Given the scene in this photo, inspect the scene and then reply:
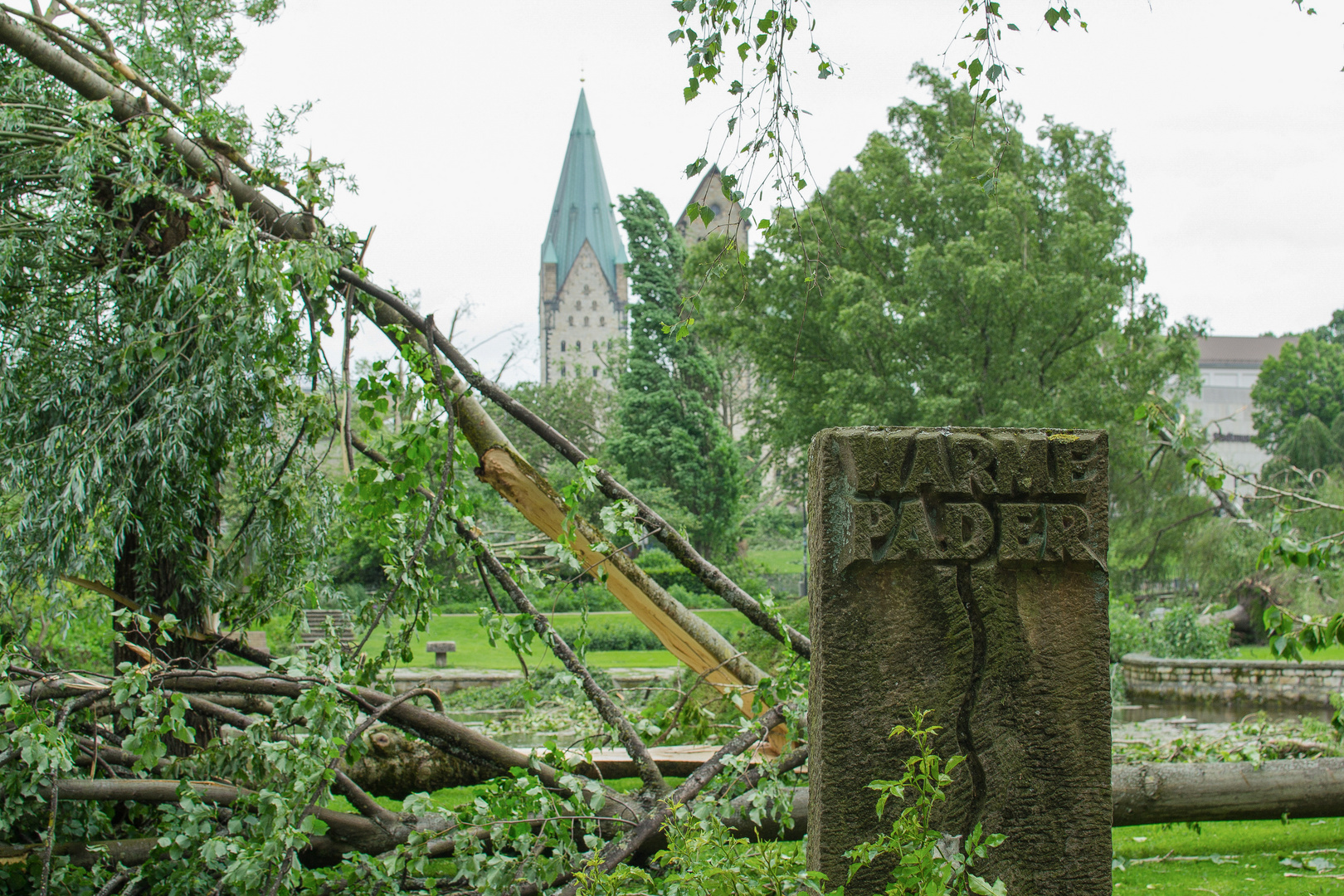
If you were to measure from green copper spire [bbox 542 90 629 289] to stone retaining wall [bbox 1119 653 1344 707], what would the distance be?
179 feet

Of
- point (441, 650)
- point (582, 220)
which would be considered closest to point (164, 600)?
point (441, 650)

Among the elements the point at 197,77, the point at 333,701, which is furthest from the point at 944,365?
the point at 333,701

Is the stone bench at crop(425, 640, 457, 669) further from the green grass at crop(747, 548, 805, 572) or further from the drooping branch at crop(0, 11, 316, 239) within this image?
the green grass at crop(747, 548, 805, 572)

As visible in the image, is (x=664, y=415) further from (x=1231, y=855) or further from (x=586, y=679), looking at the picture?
(x=586, y=679)

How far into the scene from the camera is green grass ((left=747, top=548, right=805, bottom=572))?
Answer: 1584 inches

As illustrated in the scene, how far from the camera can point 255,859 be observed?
2844mm

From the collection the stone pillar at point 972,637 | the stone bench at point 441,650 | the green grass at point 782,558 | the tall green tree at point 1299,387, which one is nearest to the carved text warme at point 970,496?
the stone pillar at point 972,637

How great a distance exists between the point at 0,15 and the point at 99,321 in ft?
4.17

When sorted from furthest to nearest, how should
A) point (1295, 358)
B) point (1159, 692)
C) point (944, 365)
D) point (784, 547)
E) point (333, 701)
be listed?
point (1295, 358) < point (784, 547) < point (944, 365) < point (1159, 692) < point (333, 701)

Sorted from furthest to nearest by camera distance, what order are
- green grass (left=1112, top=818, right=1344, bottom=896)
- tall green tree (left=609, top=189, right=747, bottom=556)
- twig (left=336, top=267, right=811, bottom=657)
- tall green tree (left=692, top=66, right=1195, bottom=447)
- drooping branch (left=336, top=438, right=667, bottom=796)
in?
tall green tree (left=609, top=189, right=747, bottom=556) → tall green tree (left=692, top=66, right=1195, bottom=447) → green grass (left=1112, top=818, right=1344, bottom=896) → twig (left=336, top=267, right=811, bottom=657) → drooping branch (left=336, top=438, right=667, bottom=796)

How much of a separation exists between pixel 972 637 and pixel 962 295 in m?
17.5

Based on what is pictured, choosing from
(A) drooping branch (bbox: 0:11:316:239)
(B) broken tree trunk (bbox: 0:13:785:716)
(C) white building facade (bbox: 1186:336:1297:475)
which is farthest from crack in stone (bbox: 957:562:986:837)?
(C) white building facade (bbox: 1186:336:1297:475)

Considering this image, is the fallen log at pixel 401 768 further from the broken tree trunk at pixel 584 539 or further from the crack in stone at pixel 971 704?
the crack in stone at pixel 971 704

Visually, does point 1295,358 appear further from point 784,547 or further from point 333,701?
point 333,701
